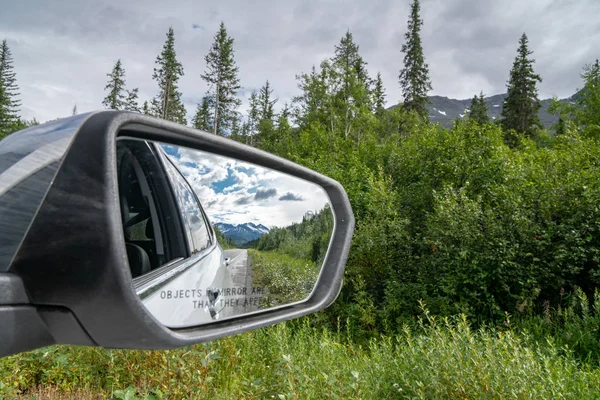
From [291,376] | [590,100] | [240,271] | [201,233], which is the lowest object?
[291,376]

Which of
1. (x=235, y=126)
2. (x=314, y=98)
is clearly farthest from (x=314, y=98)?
(x=235, y=126)

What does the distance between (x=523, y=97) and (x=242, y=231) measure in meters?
42.5

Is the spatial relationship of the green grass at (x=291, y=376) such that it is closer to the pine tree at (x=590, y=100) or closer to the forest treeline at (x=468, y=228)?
the forest treeline at (x=468, y=228)

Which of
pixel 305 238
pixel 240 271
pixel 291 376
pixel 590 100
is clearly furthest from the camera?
pixel 590 100

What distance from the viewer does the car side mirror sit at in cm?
57

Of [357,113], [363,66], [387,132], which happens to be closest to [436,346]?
[357,113]

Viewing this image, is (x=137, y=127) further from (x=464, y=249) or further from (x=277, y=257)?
(x=464, y=249)

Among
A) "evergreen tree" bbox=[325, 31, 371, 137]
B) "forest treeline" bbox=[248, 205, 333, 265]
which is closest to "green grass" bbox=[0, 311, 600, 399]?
"forest treeline" bbox=[248, 205, 333, 265]

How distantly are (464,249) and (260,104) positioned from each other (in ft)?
152

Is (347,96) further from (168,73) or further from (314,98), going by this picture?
(168,73)

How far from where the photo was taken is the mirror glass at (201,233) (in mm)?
885

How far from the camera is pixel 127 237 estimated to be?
89 cm

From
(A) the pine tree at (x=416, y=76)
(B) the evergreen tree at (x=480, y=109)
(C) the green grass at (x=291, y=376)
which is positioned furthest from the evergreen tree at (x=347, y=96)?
(C) the green grass at (x=291, y=376)

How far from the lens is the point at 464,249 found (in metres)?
8.02
